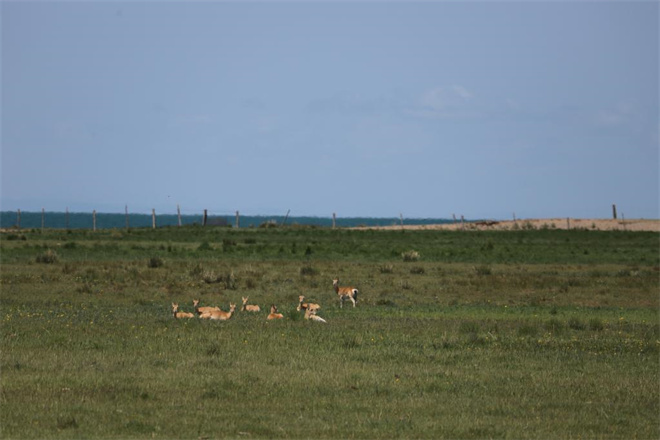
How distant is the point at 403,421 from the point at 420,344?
21.4 feet

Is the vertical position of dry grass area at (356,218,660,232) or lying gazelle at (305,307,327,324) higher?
dry grass area at (356,218,660,232)

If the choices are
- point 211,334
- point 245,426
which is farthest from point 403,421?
point 211,334

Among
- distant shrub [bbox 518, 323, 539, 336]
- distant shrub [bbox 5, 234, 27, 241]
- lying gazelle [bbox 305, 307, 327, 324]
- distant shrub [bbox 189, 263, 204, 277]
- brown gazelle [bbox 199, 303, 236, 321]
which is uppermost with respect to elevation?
distant shrub [bbox 5, 234, 27, 241]

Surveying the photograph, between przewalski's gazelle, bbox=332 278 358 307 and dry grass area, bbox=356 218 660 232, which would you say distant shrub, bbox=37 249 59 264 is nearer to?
przewalski's gazelle, bbox=332 278 358 307

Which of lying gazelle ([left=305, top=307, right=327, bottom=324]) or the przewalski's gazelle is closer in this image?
lying gazelle ([left=305, top=307, right=327, bottom=324])

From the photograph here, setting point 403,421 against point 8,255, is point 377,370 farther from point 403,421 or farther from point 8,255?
point 8,255

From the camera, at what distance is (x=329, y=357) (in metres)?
17.3

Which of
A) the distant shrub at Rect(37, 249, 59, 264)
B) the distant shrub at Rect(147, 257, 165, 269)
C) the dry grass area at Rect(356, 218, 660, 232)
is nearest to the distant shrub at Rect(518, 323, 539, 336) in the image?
the distant shrub at Rect(147, 257, 165, 269)

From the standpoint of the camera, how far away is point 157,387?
14.4 meters

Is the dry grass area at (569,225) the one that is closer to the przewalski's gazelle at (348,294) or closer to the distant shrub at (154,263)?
the distant shrub at (154,263)

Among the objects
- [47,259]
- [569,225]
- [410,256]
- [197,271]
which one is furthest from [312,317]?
[569,225]

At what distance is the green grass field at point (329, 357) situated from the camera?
1261cm

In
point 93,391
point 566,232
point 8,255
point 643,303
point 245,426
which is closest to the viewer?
point 245,426

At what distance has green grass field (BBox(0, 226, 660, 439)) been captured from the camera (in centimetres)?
1261
